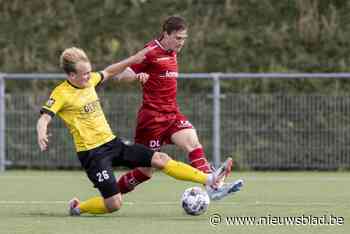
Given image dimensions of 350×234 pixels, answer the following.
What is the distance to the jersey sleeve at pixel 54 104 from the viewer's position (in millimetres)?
9867

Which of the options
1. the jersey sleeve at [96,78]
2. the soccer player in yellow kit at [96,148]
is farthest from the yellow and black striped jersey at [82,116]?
the jersey sleeve at [96,78]

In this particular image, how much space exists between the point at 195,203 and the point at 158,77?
186 centimetres

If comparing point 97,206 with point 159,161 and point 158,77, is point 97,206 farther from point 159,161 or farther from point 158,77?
point 158,77

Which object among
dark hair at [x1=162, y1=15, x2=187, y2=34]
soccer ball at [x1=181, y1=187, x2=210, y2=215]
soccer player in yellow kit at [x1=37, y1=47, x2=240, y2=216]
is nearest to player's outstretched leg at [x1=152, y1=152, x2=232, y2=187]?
A: soccer player in yellow kit at [x1=37, y1=47, x2=240, y2=216]

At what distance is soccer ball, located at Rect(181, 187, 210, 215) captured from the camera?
396 inches

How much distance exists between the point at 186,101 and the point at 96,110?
863cm

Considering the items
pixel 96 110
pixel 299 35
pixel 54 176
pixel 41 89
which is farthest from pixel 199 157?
pixel 299 35

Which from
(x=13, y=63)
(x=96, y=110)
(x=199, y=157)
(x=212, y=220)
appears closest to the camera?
(x=212, y=220)

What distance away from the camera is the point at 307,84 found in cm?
1894

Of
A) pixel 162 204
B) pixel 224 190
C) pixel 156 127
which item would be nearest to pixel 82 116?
pixel 224 190

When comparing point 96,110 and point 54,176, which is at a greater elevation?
point 96,110

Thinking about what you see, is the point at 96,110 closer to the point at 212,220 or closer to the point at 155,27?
the point at 212,220

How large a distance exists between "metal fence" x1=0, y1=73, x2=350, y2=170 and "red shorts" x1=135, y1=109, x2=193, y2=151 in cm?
671

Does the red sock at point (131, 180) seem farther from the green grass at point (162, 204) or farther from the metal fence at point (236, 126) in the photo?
the metal fence at point (236, 126)
